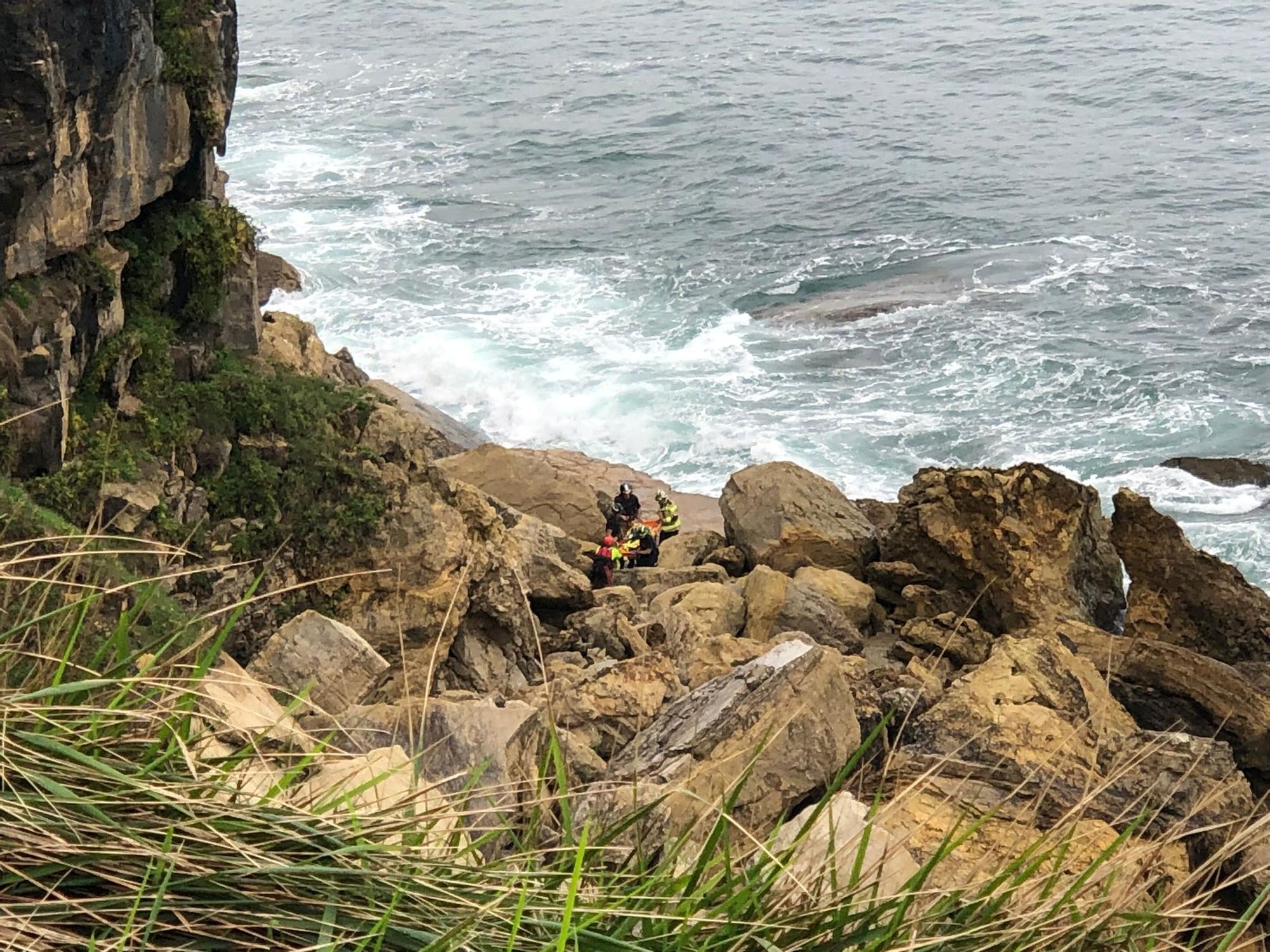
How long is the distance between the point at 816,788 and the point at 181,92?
37.6ft

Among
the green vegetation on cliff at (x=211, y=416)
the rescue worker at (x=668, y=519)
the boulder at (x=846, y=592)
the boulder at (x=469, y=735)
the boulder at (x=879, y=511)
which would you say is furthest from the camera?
the boulder at (x=879, y=511)

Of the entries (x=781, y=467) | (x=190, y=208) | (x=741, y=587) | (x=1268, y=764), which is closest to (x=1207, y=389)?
(x=781, y=467)

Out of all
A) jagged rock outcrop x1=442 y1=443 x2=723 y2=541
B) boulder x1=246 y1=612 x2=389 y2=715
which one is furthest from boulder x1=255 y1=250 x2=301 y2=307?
boulder x1=246 y1=612 x2=389 y2=715

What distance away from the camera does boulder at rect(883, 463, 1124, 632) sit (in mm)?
17000

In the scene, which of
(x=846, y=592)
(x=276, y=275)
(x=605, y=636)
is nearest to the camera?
(x=605, y=636)

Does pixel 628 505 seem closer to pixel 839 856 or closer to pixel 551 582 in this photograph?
pixel 551 582

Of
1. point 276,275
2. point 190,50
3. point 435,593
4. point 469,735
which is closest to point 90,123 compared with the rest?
point 190,50

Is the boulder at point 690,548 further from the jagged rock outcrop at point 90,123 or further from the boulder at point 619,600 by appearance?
the jagged rock outcrop at point 90,123

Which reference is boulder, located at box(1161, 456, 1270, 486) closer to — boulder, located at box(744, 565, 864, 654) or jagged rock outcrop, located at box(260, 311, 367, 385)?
boulder, located at box(744, 565, 864, 654)

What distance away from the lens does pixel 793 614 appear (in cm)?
1616

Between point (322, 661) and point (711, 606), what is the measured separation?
310 inches

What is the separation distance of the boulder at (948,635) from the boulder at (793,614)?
0.67 m

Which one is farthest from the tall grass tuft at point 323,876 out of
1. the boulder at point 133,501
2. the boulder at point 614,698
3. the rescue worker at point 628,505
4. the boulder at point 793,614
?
the rescue worker at point 628,505

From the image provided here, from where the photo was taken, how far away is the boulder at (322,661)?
29.3 feet
